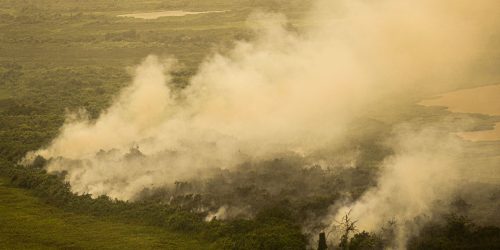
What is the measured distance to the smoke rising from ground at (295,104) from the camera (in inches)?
2306

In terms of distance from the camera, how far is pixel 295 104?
7731cm

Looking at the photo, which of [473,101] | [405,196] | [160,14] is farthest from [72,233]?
[160,14]

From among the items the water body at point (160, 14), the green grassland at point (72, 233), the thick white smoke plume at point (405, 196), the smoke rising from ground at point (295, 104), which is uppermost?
the water body at point (160, 14)

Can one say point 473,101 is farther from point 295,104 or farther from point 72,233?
point 72,233

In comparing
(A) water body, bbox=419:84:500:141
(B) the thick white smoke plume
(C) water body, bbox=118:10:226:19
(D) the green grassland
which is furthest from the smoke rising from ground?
(C) water body, bbox=118:10:226:19

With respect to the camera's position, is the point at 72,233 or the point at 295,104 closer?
the point at 72,233

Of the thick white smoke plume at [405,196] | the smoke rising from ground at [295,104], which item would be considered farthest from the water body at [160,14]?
the thick white smoke plume at [405,196]

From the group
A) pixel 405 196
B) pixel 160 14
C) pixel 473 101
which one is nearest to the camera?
pixel 405 196

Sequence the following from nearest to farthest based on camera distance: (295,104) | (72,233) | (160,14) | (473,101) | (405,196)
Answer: (405,196) → (72,233) → (295,104) → (473,101) → (160,14)

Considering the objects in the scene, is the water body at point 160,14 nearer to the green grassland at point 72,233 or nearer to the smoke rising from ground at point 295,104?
the smoke rising from ground at point 295,104

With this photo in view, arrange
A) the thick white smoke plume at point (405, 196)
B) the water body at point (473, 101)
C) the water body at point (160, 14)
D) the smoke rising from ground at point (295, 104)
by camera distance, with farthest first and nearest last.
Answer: the water body at point (160, 14), the water body at point (473, 101), the smoke rising from ground at point (295, 104), the thick white smoke plume at point (405, 196)

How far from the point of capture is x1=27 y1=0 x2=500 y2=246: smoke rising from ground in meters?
58.6

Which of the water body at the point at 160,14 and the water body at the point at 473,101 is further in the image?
the water body at the point at 160,14

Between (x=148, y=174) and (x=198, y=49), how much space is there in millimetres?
75184
